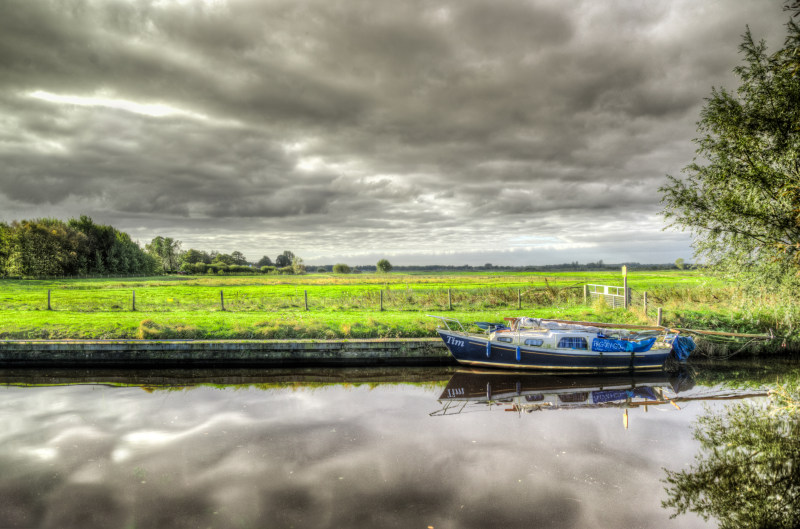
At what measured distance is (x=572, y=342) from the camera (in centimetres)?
1639

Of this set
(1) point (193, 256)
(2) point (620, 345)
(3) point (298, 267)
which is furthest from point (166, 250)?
(2) point (620, 345)

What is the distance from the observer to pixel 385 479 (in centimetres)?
827

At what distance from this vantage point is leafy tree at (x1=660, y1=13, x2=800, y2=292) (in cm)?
1683

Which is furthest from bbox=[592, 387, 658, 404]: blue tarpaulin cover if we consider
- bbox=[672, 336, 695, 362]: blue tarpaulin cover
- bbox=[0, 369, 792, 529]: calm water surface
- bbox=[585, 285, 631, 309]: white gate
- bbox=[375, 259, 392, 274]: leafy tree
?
bbox=[375, 259, 392, 274]: leafy tree

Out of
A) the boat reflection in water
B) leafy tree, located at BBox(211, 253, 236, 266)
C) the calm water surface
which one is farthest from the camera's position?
leafy tree, located at BBox(211, 253, 236, 266)

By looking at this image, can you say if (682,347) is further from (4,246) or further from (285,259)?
(285,259)

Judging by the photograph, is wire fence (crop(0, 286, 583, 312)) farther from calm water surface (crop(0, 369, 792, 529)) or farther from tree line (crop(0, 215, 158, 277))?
tree line (crop(0, 215, 158, 277))

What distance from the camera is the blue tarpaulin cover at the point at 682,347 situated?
703 inches

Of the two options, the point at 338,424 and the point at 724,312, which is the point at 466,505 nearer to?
the point at 338,424

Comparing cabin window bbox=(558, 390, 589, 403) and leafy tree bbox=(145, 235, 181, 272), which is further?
leafy tree bbox=(145, 235, 181, 272)

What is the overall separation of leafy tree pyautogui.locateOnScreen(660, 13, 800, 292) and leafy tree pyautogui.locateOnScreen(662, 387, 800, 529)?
29.1ft

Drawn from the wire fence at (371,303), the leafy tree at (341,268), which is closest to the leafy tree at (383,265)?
the leafy tree at (341,268)

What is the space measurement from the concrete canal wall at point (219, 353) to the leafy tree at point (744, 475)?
10368 millimetres

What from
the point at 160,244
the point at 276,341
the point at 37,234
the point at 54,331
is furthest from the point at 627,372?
the point at 160,244
